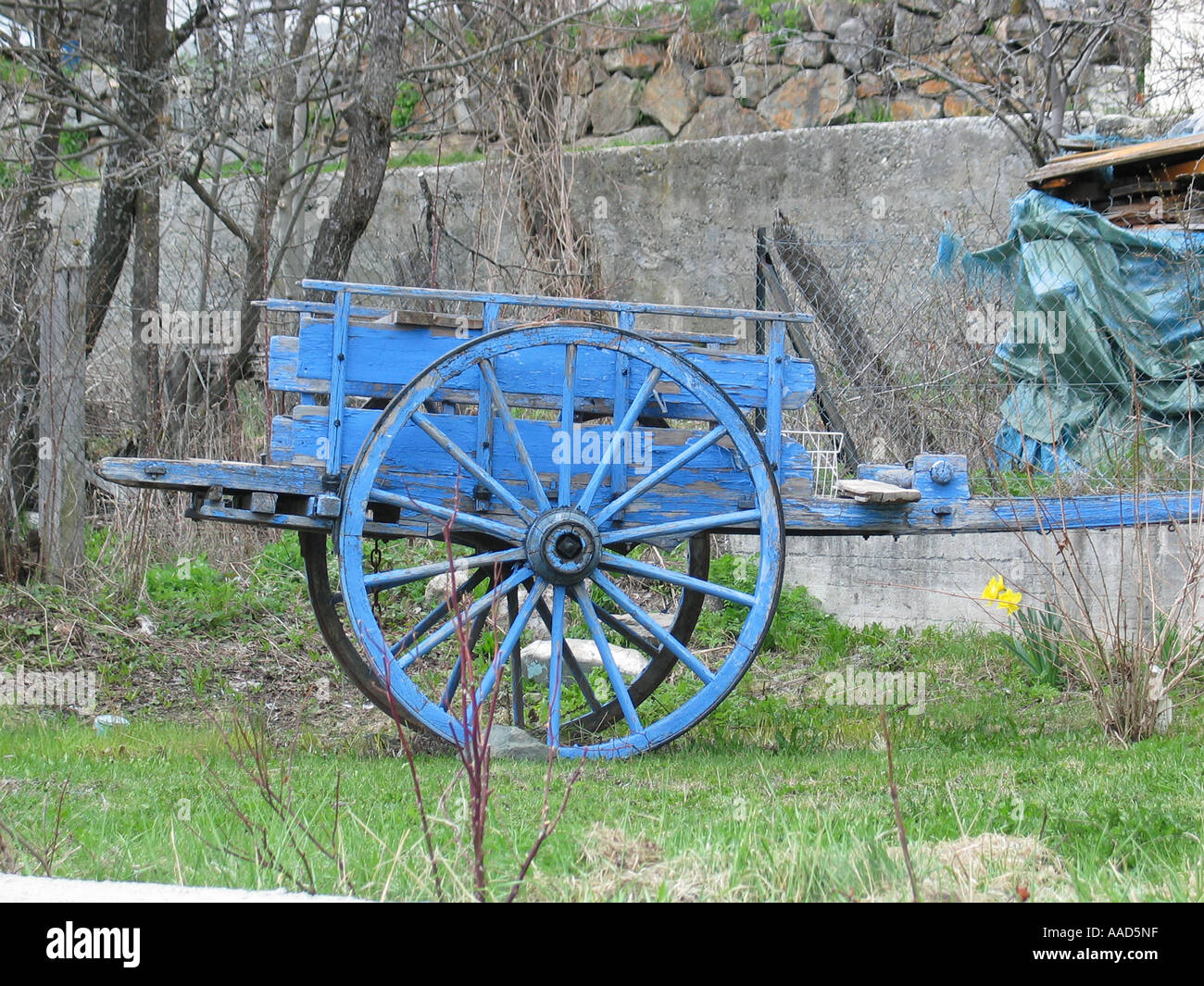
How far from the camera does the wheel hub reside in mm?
5094

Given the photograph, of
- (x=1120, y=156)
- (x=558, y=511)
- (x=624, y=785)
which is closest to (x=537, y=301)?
(x=558, y=511)

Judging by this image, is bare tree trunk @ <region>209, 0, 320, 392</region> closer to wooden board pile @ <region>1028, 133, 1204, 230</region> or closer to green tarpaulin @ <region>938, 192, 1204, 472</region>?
green tarpaulin @ <region>938, 192, 1204, 472</region>

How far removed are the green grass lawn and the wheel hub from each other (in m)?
0.79

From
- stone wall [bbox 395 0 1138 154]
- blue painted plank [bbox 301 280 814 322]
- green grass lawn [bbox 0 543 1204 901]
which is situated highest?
stone wall [bbox 395 0 1138 154]

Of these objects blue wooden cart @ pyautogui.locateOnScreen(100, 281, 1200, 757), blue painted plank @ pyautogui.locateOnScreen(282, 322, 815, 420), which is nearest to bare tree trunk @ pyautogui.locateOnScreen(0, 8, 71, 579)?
blue wooden cart @ pyautogui.locateOnScreen(100, 281, 1200, 757)

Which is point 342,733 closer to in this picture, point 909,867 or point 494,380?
point 494,380

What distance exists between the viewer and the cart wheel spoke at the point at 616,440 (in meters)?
5.11

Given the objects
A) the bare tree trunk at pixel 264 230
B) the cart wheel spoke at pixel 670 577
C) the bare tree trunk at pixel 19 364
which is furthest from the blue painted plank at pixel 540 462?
the bare tree trunk at pixel 264 230

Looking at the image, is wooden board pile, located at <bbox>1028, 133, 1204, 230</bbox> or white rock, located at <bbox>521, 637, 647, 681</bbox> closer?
white rock, located at <bbox>521, 637, 647, 681</bbox>

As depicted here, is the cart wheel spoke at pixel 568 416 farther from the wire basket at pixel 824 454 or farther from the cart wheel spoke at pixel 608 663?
the wire basket at pixel 824 454

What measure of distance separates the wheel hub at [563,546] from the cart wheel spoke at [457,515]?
0.09 meters

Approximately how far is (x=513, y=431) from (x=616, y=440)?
0.44 meters

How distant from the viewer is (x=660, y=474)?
5.20 metres
